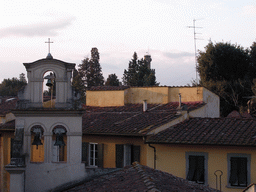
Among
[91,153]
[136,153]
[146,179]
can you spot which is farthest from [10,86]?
[146,179]

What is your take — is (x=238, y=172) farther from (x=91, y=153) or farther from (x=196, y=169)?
(x=91, y=153)

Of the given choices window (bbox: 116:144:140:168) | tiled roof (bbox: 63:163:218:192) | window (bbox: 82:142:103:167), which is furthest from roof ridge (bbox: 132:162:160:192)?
window (bbox: 82:142:103:167)

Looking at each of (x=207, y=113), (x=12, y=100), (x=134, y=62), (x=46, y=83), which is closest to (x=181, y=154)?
(x=46, y=83)

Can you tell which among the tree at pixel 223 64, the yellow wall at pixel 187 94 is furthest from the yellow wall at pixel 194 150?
the tree at pixel 223 64

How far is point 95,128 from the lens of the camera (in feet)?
68.3

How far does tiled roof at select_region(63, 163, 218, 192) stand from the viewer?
33.9 ft

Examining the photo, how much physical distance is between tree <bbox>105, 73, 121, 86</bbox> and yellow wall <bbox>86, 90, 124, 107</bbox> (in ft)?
105

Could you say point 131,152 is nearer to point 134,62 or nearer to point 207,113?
point 207,113

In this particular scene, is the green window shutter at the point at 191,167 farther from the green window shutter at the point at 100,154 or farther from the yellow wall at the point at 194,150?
the green window shutter at the point at 100,154

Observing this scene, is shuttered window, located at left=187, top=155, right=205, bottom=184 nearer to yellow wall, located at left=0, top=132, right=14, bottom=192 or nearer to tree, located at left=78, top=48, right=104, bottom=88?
yellow wall, located at left=0, top=132, right=14, bottom=192

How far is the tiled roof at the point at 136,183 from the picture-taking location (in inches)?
407

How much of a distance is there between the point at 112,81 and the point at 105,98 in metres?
A: 33.6

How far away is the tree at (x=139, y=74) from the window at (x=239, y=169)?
110ft

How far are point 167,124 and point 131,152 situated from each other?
7.17ft
